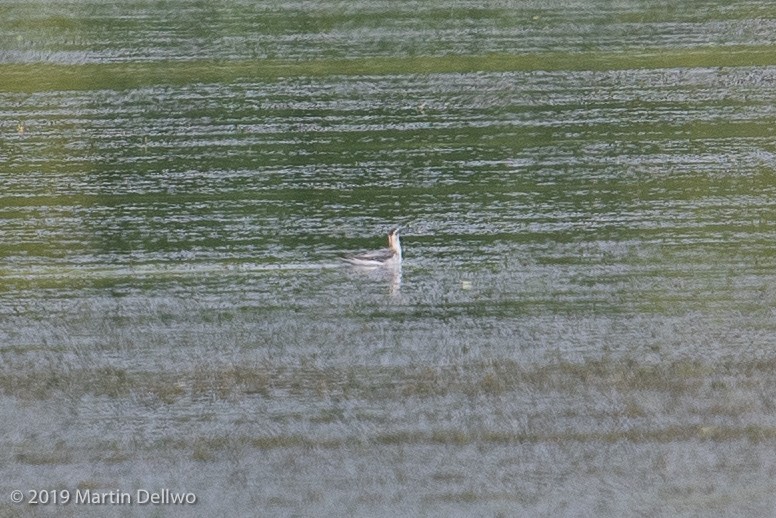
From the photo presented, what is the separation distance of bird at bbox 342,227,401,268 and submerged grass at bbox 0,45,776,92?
3949 mm

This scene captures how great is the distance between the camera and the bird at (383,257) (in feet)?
39.0

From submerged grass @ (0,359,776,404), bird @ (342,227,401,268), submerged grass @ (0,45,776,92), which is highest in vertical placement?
submerged grass @ (0,45,776,92)

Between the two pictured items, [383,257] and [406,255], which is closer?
[383,257]

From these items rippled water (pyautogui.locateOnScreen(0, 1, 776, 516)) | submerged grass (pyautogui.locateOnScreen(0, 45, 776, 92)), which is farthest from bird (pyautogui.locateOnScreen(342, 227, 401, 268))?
submerged grass (pyautogui.locateOnScreen(0, 45, 776, 92))

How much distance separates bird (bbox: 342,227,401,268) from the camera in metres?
11.9

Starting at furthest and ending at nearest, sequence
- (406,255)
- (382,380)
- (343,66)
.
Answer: (343,66), (406,255), (382,380)

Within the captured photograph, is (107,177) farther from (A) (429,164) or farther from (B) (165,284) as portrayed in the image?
(A) (429,164)

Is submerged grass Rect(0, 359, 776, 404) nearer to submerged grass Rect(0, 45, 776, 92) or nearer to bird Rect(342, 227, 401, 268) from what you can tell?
bird Rect(342, 227, 401, 268)

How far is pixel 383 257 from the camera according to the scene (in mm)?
11914

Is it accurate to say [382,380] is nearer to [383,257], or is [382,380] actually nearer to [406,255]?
[383,257]

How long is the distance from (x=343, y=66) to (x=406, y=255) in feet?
13.9

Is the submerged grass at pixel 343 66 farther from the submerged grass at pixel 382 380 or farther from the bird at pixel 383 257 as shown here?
the submerged grass at pixel 382 380

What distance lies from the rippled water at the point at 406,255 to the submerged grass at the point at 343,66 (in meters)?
0.05

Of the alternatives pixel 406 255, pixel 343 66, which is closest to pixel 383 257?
pixel 406 255
